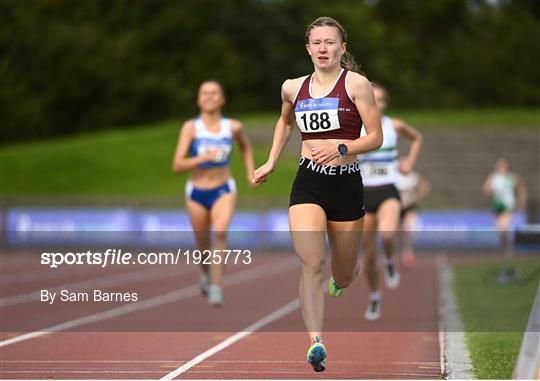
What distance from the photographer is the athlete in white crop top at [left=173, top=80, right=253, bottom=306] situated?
13716mm

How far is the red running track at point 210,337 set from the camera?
8.72m

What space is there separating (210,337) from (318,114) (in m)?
3.50

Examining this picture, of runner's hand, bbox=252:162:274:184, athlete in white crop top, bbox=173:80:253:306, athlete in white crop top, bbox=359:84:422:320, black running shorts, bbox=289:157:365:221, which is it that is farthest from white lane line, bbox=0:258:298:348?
black running shorts, bbox=289:157:365:221

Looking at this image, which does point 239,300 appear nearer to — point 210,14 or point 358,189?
point 358,189

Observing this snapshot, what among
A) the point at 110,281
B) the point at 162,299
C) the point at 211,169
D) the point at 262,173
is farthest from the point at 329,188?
the point at 110,281

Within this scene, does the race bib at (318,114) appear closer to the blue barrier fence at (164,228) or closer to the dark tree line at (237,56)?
the blue barrier fence at (164,228)

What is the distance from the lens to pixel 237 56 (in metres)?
72.8

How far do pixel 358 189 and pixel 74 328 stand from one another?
176 inches

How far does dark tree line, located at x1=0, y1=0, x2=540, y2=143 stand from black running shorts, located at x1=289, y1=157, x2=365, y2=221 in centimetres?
4269

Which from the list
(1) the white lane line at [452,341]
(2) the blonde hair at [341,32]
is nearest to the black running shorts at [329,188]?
(2) the blonde hair at [341,32]

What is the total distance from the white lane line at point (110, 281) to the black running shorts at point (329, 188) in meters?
8.12

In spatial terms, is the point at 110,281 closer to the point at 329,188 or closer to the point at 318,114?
the point at 329,188

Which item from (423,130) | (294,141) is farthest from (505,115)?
(294,141)

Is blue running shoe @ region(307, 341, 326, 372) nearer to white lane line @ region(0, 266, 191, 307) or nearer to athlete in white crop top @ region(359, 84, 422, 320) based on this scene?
athlete in white crop top @ region(359, 84, 422, 320)
